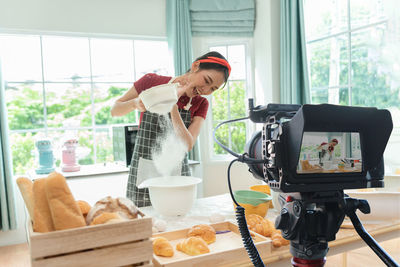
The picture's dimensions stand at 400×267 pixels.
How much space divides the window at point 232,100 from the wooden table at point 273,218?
95.4 inches

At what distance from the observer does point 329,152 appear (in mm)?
598

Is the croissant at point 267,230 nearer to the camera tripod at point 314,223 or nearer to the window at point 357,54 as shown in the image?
the camera tripod at point 314,223

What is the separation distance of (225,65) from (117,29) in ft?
6.70

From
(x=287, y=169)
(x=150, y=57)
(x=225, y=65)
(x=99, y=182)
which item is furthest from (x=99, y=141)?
(x=287, y=169)

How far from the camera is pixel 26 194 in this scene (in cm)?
72

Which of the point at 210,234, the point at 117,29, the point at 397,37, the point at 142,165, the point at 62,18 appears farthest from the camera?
the point at 117,29

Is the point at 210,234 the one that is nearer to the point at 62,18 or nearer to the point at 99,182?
the point at 99,182

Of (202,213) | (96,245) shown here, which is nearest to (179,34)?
(202,213)

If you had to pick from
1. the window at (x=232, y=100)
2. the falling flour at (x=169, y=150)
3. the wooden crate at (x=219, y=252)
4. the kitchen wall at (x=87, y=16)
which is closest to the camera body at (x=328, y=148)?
the wooden crate at (x=219, y=252)

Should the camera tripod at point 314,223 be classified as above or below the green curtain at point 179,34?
below

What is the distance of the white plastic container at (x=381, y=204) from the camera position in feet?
3.61

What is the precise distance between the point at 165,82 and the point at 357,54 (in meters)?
2.05

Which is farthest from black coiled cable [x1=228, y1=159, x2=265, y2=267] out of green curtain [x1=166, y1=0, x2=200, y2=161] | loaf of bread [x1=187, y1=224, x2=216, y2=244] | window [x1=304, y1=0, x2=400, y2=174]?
green curtain [x1=166, y1=0, x2=200, y2=161]

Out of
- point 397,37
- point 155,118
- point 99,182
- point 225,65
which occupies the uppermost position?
point 397,37
